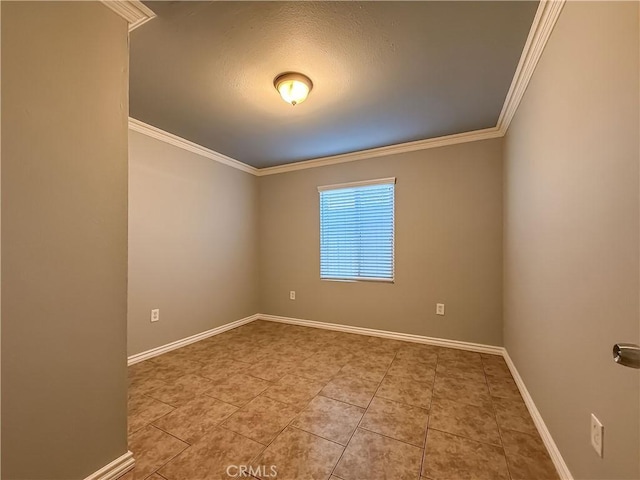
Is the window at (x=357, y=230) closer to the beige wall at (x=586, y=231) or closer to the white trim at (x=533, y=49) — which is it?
the white trim at (x=533, y=49)

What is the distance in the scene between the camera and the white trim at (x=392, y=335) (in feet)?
9.04

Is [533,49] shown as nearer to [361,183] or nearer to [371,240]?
[361,183]

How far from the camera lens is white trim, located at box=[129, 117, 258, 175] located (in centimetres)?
255

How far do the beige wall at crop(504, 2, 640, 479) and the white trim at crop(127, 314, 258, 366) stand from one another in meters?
3.17

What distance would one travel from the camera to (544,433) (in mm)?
1463

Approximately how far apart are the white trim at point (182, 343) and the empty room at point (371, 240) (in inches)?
0.9

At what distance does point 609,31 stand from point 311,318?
139 inches

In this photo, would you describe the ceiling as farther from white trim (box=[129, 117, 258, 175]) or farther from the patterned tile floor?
the patterned tile floor

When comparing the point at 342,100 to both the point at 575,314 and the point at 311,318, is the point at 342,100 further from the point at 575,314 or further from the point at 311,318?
the point at 311,318

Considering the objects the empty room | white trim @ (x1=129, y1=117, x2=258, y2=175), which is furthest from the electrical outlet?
white trim @ (x1=129, y1=117, x2=258, y2=175)

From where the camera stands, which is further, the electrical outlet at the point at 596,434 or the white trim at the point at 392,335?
the white trim at the point at 392,335

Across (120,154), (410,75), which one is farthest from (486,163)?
(120,154)

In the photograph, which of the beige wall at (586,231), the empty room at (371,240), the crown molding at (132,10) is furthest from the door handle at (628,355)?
the crown molding at (132,10)

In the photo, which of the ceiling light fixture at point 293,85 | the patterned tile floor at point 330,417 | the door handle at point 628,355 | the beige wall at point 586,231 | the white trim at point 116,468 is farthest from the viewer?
the ceiling light fixture at point 293,85
